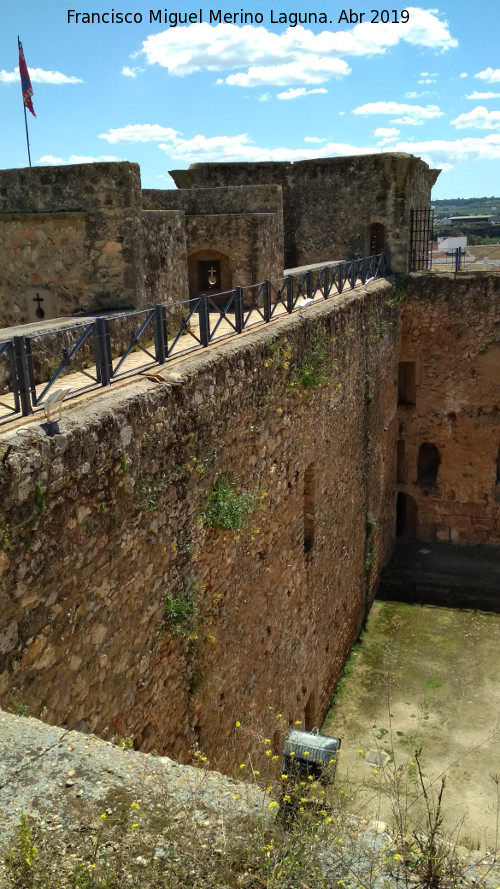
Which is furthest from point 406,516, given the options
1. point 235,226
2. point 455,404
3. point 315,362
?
point 315,362

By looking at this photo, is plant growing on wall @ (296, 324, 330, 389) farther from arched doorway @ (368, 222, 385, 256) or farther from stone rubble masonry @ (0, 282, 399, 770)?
arched doorway @ (368, 222, 385, 256)

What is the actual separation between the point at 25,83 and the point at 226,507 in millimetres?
6541

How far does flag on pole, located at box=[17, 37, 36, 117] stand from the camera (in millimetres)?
9320

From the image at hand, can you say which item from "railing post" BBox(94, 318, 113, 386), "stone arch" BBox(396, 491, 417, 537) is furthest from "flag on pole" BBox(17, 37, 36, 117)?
"stone arch" BBox(396, 491, 417, 537)

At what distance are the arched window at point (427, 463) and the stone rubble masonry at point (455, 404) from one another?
0.72ft

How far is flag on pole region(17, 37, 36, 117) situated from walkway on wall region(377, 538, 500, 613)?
398 inches

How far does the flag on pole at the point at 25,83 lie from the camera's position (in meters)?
9.32

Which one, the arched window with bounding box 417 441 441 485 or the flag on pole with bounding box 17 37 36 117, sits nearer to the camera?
the flag on pole with bounding box 17 37 36 117

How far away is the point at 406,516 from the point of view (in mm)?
16391

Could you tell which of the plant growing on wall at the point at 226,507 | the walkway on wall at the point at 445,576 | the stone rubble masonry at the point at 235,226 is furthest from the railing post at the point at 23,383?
the walkway on wall at the point at 445,576

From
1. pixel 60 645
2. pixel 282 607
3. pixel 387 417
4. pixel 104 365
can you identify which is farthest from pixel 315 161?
pixel 60 645

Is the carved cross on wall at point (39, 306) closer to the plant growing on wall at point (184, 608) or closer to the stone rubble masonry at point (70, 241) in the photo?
the stone rubble masonry at point (70, 241)

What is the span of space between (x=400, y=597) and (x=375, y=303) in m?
5.56

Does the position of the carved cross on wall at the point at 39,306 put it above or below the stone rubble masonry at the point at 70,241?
below
